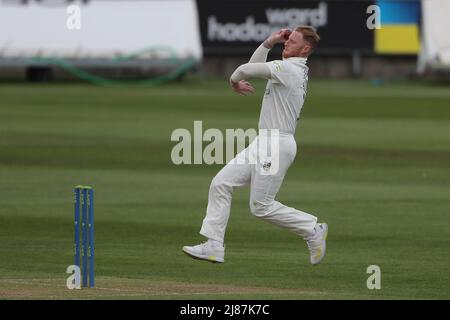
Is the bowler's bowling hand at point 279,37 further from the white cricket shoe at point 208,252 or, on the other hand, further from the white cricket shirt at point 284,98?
the white cricket shoe at point 208,252

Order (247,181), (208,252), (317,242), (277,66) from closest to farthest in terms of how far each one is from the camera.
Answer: (277,66) < (208,252) < (247,181) < (317,242)

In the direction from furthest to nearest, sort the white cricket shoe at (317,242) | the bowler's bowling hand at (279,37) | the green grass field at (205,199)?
the green grass field at (205,199), the white cricket shoe at (317,242), the bowler's bowling hand at (279,37)

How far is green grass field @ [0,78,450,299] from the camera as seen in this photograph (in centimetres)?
1333

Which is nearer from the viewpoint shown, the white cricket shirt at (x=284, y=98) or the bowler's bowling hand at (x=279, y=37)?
the white cricket shirt at (x=284, y=98)

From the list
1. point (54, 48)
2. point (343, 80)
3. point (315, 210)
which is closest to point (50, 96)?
point (54, 48)

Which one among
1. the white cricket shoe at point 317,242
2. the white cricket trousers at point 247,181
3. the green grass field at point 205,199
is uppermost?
the white cricket trousers at point 247,181

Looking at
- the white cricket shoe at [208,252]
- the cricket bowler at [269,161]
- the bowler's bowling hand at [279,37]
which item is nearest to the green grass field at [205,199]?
the white cricket shoe at [208,252]

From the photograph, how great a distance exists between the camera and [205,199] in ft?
65.9

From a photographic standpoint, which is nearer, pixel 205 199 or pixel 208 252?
pixel 208 252

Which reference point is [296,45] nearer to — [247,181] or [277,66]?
[277,66]

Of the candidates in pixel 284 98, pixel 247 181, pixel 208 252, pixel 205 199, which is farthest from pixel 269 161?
pixel 205 199

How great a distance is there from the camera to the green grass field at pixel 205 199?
43.7ft

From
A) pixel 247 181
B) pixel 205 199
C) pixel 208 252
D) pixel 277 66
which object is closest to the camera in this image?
pixel 277 66

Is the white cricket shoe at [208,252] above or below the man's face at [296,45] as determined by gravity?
below
